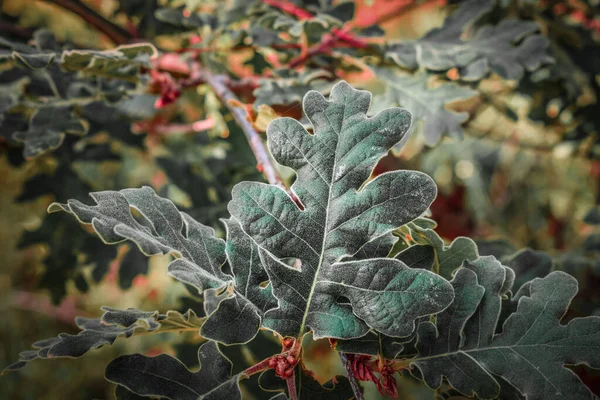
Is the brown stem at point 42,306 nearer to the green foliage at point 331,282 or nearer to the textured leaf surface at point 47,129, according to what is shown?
the textured leaf surface at point 47,129

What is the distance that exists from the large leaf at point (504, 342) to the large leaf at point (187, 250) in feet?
0.56

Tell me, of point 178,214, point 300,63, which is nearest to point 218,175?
point 300,63

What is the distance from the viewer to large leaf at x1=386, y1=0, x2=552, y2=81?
0.81 metres

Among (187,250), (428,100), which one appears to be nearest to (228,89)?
(428,100)

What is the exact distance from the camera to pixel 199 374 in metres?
0.49

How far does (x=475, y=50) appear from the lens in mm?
843

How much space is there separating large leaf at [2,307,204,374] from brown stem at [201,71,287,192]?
6.1 inches

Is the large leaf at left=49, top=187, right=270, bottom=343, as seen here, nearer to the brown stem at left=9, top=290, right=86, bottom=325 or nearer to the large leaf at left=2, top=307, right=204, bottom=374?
the large leaf at left=2, top=307, right=204, bottom=374

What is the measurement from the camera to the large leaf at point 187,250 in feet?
1.49

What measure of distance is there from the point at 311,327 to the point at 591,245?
89cm

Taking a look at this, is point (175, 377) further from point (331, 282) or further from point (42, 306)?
point (42, 306)

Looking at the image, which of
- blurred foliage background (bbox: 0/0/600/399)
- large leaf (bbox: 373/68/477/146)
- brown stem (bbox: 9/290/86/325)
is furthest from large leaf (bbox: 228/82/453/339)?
brown stem (bbox: 9/290/86/325)

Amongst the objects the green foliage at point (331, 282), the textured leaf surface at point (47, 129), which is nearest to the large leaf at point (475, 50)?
the green foliage at point (331, 282)

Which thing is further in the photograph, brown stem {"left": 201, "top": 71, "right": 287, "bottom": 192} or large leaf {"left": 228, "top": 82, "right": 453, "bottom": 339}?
brown stem {"left": 201, "top": 71, "right": 287, "bottom": 192}
